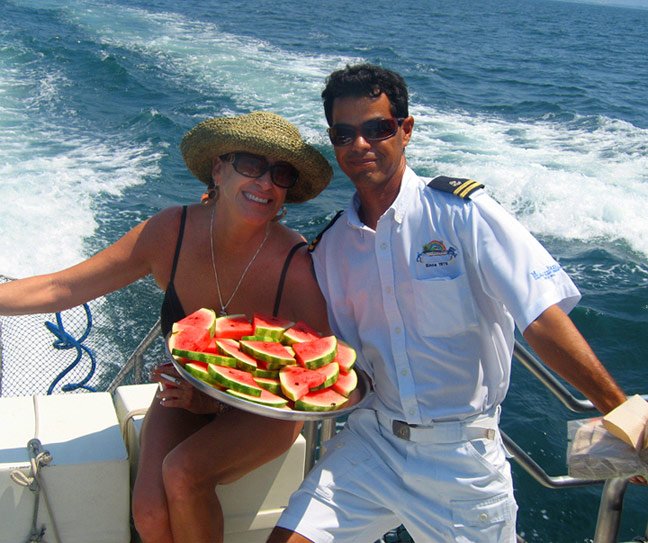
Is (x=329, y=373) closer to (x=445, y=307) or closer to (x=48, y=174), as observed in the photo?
(x=445, y=307)

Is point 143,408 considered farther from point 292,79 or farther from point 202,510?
point 292,79

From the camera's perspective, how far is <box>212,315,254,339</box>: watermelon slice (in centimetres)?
248

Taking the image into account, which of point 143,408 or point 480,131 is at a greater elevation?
point 143,408

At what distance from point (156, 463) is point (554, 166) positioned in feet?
40.8

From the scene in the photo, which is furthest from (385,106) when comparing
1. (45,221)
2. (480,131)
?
(480,131)

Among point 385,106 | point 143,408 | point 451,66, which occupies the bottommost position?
point 451,66

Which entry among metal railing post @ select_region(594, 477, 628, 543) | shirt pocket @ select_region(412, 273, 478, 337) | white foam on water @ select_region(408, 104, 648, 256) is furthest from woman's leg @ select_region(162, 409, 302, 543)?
white foam on water @ select_region(408, 104, 648, 256)

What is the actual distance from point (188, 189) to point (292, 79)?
7613 millimetres

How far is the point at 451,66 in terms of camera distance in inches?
967

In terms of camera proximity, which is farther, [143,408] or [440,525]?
[143,408]

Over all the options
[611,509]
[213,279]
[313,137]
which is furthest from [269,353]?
[313,137]

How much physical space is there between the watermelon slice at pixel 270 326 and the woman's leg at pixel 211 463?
0.31 m

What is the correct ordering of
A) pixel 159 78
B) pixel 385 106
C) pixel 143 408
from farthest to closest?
1. pixel 159 78
2. pixel 143 408
3. pixel 385 106

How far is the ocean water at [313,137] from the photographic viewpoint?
7812mm
